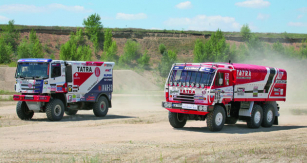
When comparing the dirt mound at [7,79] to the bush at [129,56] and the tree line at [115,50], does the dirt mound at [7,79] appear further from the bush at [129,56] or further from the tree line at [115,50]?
the bush at [129,56]

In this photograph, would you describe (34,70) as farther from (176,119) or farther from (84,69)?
→ (176,119)

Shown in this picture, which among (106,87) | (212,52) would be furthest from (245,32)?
(106,87)

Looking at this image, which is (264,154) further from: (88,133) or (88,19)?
(88,19)

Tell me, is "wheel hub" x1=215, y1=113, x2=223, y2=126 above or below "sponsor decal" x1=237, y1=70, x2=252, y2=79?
below

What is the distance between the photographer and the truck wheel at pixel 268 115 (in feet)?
64.1

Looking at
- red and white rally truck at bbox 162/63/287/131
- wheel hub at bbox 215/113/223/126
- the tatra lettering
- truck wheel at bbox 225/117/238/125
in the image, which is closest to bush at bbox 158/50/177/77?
truck wheel at bbox 225/117/238/125

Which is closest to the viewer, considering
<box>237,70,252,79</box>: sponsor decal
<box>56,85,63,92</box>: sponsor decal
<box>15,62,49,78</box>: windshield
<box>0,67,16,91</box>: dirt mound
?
<box>237,70,252,79</box>: sponsor decal

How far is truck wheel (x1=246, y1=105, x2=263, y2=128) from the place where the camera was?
1866cm

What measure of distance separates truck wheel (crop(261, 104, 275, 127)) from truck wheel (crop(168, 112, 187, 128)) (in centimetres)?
422

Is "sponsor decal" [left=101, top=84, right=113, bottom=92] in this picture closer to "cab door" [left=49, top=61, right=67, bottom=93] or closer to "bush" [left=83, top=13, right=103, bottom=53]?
"cab door" [left=49, top=61, right=67, bottom=93]

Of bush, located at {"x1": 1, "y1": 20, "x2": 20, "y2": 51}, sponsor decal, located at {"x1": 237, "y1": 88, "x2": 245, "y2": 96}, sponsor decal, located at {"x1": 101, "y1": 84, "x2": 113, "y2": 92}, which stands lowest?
sponsor decal, located at {"x1": 101, "y1": 84, "x2": 113, "y2": 92}

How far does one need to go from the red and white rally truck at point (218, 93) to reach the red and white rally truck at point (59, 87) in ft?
21.9

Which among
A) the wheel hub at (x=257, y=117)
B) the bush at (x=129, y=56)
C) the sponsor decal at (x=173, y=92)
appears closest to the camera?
the sponsor decal at (x=173, y=92)

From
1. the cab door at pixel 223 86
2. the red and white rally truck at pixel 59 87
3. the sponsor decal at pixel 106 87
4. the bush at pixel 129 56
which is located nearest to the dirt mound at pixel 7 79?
the bush at pixel 129 56
